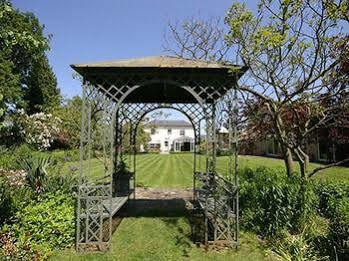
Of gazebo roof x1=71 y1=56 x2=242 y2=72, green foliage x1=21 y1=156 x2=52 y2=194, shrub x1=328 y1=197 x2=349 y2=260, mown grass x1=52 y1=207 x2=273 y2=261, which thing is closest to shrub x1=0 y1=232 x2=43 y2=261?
mown grass x1=52 y1=207 x2=273 y2=261

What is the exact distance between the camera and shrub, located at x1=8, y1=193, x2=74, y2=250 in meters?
6.47

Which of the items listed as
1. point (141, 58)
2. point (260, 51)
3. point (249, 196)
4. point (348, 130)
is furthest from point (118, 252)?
point (348, 130)

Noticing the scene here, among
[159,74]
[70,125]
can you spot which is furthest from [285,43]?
[70,125]

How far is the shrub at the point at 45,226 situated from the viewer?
6.47 meters

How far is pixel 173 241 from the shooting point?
7344mm

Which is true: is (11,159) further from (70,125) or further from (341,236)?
(70,125)

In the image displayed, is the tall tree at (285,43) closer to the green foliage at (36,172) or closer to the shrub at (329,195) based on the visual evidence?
the shrub at (329,195)

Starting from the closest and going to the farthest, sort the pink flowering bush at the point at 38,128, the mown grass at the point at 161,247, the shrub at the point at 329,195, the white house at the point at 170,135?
the mown grass at the point at 161,247 → the shrub at the point at 329,195 → the pink flowering bush at the point at 38,128 → the white house at the point at 170,135

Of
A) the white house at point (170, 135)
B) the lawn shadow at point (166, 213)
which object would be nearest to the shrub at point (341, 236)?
the lawn shadow at point (166, 213)

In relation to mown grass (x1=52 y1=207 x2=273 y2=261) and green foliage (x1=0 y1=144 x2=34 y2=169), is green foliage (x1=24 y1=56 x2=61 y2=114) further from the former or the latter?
mown grass (x1=52 y1=207 x2=273 y2=261)

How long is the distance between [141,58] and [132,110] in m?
4.12

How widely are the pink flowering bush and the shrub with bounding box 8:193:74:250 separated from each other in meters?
26.4

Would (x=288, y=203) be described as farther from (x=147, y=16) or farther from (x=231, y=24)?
(x=147, y=16)

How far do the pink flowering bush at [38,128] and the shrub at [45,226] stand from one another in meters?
26.4
